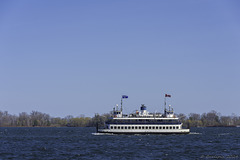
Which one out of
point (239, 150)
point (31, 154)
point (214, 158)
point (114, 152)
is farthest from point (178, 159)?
point (31, 154)

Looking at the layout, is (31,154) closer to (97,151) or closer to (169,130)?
(97,151)

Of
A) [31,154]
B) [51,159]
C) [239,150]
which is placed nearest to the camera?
[51,159]

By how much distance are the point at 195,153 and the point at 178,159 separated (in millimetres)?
7975

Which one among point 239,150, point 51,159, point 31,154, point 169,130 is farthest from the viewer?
point 169,130

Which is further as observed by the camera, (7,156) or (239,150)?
(239,150)

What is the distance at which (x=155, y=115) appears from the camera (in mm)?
103062

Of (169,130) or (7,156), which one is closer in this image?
(7,156)

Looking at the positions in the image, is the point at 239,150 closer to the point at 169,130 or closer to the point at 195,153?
the point at 195,153

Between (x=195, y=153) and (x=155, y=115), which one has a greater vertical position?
(x=155, y=115)

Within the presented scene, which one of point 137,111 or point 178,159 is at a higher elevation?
point 137,111

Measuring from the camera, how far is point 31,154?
6431 cm

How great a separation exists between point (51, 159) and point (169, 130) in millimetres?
49703

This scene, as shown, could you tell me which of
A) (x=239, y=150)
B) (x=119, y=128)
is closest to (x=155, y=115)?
(x=119, y=128)

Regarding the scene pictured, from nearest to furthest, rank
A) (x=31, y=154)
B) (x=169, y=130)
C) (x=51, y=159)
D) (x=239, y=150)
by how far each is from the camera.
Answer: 1. (x=51, y=159)
2. (x=31, y=154)
3. (x=239, y=150)
4. (x=169, y=130)
